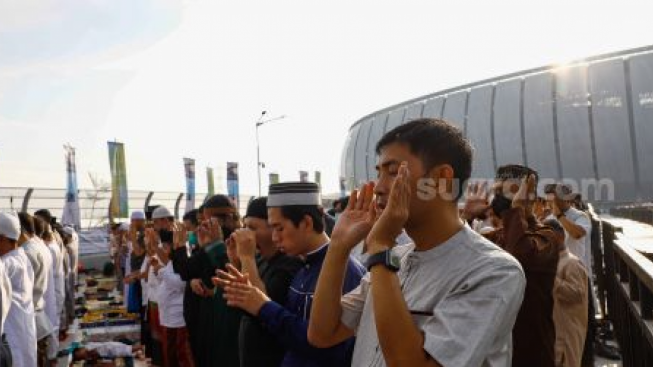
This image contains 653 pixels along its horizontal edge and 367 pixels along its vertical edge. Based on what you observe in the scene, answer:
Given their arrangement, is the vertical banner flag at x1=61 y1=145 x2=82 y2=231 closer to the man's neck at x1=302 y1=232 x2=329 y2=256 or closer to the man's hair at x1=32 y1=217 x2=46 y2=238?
the man's hair at x1=32 y1=217 x2=46 y2=238

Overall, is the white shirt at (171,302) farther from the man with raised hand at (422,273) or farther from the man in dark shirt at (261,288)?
the man with raised hand at (422,273)

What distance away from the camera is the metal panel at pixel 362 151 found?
64.6m

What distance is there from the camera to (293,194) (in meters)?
3.05

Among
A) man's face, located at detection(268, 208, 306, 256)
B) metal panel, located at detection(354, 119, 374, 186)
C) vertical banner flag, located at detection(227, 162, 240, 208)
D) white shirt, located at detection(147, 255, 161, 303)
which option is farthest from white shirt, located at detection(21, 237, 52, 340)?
metal panel, located at detection(354, 119, 374, 186)

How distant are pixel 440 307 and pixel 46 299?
7035 millimetres

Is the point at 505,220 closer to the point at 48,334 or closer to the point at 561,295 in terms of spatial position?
the point at 561,295

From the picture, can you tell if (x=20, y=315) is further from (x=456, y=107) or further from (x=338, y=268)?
(x=456, y=107)

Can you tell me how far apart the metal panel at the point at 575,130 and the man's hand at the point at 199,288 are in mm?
43242

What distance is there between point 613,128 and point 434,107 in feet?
57.5

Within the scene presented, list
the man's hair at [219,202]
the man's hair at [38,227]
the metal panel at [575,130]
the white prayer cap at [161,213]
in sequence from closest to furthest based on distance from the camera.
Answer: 1. the man's hair at [219,202]
2. the man's hair at [38,227]
3. the white prayer cap at [161,213]
4. the metal panel at [575,130]

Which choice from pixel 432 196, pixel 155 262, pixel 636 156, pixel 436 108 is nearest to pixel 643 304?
pixel 432 196

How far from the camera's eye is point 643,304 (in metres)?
2.82

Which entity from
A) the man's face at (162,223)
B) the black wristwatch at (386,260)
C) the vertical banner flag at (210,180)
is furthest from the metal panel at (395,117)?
the black wristwatch at (386,260)

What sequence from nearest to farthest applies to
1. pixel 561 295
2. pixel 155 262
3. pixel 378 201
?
pixel 378 201, pixel 561 295, pixel 155 262
